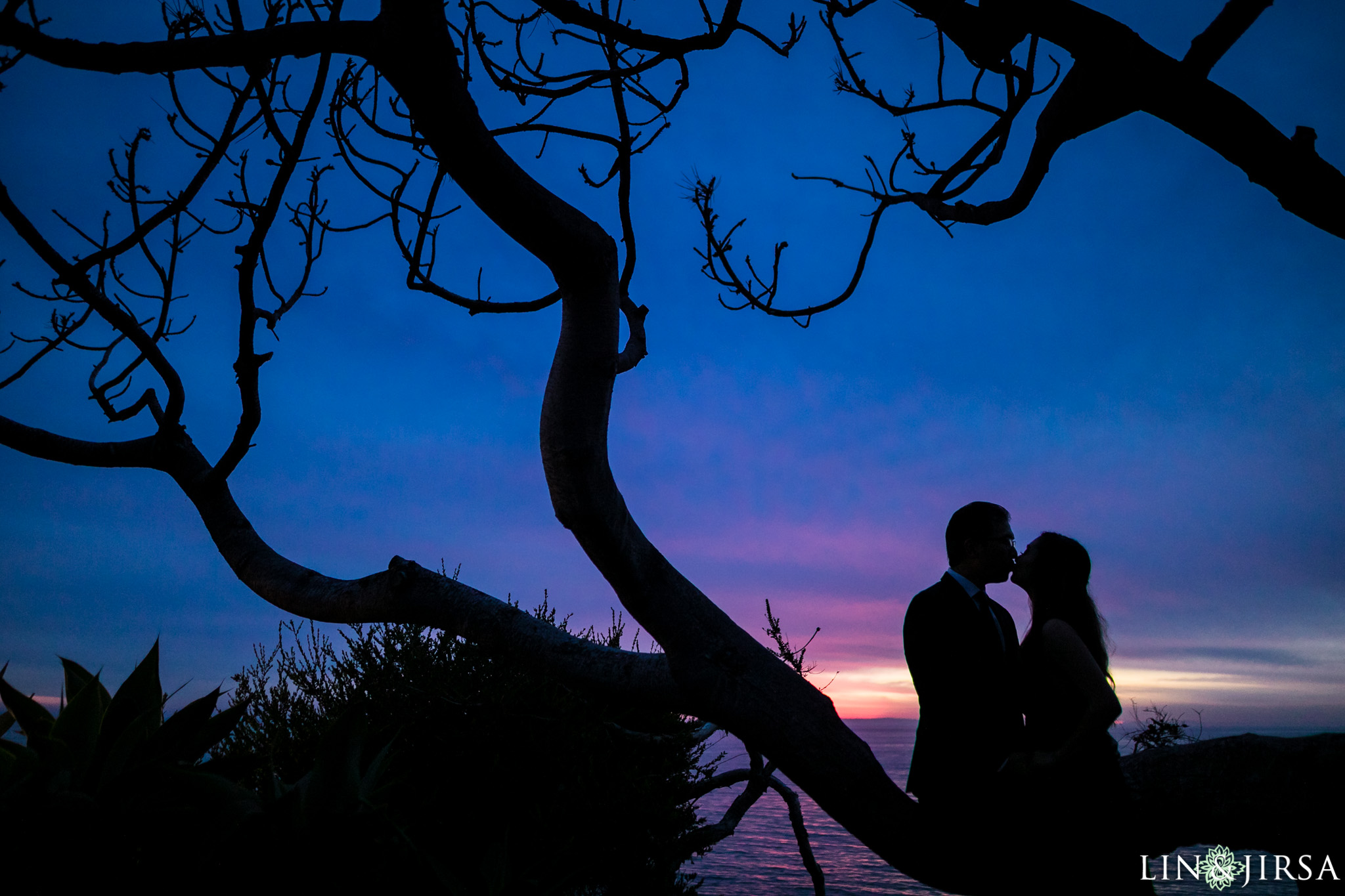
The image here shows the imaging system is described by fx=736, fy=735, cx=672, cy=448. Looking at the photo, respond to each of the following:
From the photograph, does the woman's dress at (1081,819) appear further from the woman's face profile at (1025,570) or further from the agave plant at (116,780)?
the agave plant at (116,780)

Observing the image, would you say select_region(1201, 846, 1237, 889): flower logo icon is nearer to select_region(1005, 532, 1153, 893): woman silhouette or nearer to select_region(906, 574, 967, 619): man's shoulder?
select_region(1005, 532, 1153, 893): woman silhouette

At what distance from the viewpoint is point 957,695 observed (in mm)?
3031

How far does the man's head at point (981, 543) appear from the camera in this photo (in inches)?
139

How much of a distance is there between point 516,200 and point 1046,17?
237cm

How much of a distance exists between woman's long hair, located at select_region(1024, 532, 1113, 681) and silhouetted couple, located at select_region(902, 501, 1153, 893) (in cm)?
19

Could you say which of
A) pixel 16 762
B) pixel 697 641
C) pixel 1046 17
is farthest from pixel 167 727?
pixel 1046 17

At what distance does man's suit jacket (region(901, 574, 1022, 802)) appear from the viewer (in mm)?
2902

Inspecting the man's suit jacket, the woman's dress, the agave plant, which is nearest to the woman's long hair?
the woman's dress

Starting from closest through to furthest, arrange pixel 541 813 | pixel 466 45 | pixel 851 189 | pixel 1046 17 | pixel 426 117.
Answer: pixel 426 117 → pixel 1046 17 → pixel 466 45 → pixel 851 189 → pixel 541 813

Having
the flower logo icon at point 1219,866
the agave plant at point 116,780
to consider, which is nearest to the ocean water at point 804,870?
the flower logo icon at point 1219,866

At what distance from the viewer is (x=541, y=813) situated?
21.7 feet

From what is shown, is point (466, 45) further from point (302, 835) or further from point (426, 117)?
point (302, 835)

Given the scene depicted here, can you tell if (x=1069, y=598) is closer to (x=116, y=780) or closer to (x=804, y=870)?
(x=116, y=780)

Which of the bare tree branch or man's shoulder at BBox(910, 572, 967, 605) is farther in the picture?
man's shoulder at BBox(910, 572, 967, 605)
